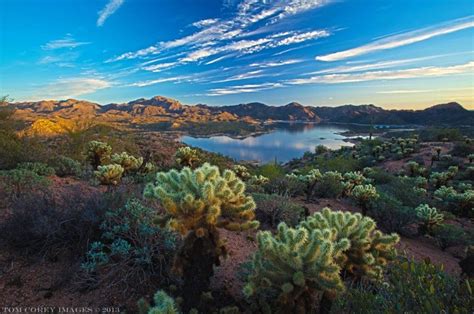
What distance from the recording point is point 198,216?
11.7ft

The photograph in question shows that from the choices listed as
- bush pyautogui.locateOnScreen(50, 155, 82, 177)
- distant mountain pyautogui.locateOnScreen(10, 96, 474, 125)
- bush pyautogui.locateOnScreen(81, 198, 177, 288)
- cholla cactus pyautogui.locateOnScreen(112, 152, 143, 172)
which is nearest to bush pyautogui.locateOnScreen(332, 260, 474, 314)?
bush pyautogui.locateOnScreen(81, 198, 177, 288)

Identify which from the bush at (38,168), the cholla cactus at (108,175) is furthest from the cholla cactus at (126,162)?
the cholla cactus at (108,175)

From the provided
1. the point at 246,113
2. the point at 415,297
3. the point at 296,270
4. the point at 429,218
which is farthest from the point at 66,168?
the point at 246,113

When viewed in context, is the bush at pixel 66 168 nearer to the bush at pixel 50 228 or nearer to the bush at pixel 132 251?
the bush at pixel 50 228

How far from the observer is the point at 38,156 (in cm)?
1088

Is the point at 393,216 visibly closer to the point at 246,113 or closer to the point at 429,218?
the point at 429,218

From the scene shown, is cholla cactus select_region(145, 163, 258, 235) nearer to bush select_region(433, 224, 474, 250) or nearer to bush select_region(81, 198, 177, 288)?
bush select_region(81, 198, 177, 288)

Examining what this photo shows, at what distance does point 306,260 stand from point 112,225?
3.19m

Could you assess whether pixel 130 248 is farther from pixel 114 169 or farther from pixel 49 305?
pixel 114 169

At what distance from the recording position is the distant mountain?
103 metres

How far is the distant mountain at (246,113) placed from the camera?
103 m

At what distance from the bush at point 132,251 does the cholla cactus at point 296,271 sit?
1.44 metres

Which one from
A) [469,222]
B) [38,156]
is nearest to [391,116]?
[469,222]

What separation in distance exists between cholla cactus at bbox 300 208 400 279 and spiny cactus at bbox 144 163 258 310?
3.85ft
